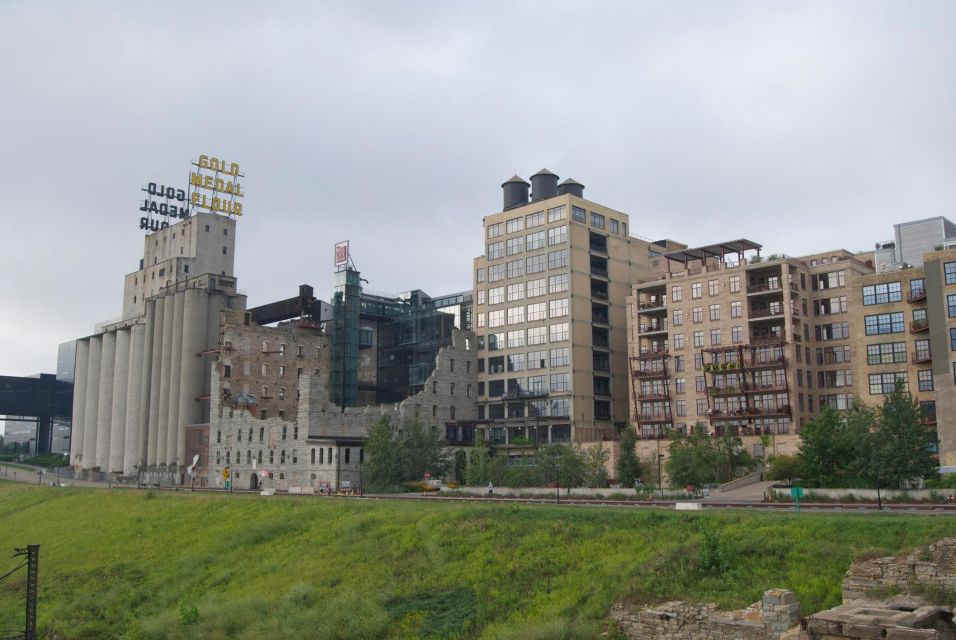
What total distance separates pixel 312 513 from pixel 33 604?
980 inches

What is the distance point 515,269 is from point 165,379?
55253mm

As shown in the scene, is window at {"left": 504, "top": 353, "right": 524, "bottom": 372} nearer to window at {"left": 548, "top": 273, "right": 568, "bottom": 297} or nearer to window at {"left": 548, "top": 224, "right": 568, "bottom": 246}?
window at {"left": 548, "top": 273, "right": 568, "bottom": 297}

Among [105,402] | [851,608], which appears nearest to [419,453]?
[851,608]

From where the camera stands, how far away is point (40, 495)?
97562 millimetres

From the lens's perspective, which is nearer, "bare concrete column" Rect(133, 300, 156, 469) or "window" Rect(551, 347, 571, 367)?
"window" Rect(551, 347, 571, 367)

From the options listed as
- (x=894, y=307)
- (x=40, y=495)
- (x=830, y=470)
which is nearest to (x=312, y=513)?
(x=830, y=470)

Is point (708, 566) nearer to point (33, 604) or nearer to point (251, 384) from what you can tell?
point (33, 604)

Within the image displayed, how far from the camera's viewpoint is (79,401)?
162m

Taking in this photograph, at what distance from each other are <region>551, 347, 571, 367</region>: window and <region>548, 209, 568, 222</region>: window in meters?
17.1

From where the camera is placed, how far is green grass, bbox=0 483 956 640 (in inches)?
1287

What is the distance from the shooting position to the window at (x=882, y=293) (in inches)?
3497

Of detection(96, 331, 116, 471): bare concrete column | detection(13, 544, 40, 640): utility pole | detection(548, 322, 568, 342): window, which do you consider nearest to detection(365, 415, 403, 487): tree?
detection(548, 322, 568, 342): window

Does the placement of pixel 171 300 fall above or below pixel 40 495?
above

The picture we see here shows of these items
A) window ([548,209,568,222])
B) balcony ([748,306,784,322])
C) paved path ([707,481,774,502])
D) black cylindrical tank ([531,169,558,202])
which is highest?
black cylindrical tank ([531,169,558,202])
